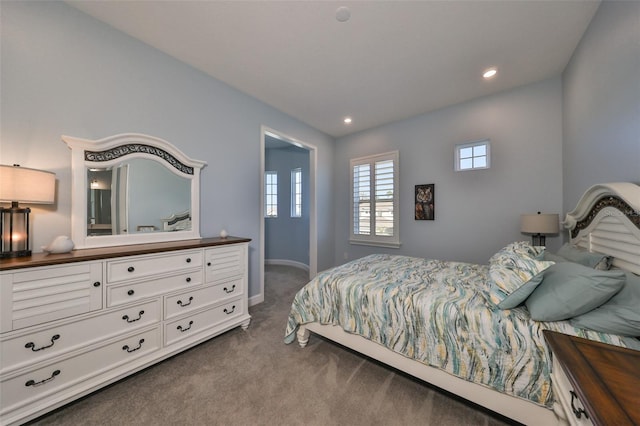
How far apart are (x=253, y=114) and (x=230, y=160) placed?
0.77m

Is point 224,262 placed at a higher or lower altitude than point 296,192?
lower

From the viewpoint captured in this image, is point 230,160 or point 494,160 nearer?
point 230,160

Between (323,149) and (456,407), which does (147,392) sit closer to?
(456,407)

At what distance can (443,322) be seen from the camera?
1.43 meters

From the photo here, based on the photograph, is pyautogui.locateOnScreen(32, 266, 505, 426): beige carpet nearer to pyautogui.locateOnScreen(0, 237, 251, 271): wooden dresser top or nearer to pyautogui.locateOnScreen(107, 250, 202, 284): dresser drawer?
pyautogui.locateOnScreen(107, 250, 202, 284): dresser drawer

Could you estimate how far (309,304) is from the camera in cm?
204

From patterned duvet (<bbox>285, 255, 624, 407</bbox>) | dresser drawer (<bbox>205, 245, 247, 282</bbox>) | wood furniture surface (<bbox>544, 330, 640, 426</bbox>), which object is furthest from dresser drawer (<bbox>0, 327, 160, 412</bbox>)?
wood furniture surface (<bbox>544, 330, 640, 426</bbox>)

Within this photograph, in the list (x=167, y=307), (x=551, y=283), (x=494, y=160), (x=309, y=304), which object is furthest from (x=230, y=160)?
(x=494, y=160)

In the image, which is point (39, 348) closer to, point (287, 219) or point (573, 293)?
point (573, 293)

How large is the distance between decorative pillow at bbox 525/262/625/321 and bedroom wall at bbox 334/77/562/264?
1966mm

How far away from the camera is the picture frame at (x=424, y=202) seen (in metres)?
3.52

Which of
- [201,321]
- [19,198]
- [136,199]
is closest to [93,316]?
[201,321]

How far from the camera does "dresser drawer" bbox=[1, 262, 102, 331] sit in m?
1.25

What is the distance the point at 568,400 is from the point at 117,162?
3195 millimetres
